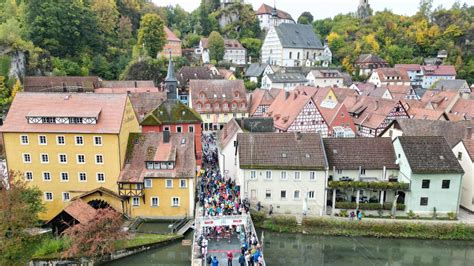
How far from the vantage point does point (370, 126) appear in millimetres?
51938

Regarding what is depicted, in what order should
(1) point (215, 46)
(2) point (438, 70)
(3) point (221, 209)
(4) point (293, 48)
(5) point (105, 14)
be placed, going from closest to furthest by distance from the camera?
1. (3) point (221, 209)
2. (5) point (105, 14)
3. (1) point (215, 46)
4. (2) point (438, 70)
5. (4) point (293, 48)

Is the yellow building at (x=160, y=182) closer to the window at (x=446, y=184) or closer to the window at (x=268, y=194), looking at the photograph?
the window at (x=268, y=194)

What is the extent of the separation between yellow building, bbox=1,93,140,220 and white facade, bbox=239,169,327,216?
1158cm

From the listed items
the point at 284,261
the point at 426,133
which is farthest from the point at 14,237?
the point at 426,133

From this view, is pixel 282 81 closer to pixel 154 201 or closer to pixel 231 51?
pixel 231 51

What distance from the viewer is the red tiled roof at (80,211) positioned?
28.4 metres

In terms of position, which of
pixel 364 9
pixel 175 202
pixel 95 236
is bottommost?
pixel 175 202

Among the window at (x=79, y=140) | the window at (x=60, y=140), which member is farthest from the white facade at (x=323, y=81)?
the window at (x=60, y=140)

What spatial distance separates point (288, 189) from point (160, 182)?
11.1 m

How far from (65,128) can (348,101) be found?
147 ft

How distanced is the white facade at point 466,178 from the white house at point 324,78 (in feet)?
192

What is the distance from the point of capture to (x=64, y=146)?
32625 mm

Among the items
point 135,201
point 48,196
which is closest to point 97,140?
point 135,201

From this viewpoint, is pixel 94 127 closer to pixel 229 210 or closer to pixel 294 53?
pixel 229 210
